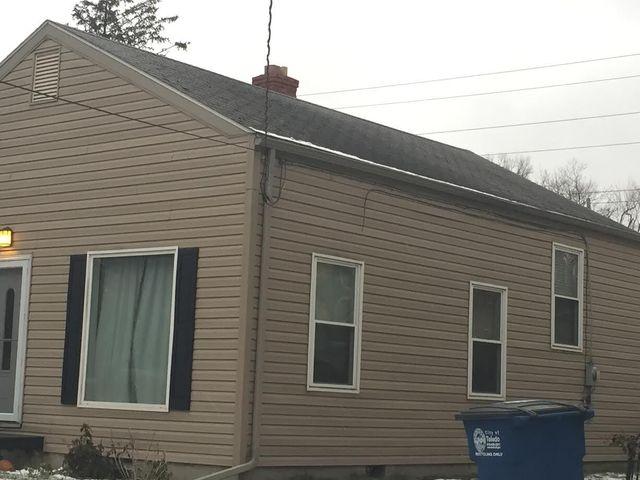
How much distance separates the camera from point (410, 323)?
1345 centimetres

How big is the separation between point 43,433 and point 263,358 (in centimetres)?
325

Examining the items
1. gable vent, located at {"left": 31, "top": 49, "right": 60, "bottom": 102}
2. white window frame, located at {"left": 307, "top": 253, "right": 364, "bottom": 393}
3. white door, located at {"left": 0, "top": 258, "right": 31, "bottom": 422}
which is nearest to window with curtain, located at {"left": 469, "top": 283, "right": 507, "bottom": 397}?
white window frame, located at {"left": 307, "top": 253, "right": 364, "bottom": 393}

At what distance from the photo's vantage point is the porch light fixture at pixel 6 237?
13.8 m

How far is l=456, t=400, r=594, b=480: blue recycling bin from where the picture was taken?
390 inches

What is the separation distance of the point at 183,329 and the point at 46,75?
4.11 meters

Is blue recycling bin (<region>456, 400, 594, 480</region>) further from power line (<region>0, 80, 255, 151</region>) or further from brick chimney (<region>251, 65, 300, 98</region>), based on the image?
brick chimney (<region>251, 65, 300, 98</region>)

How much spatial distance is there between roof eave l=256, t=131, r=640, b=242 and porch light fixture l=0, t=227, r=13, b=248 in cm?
405

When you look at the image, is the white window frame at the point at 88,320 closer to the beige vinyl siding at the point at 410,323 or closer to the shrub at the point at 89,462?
the shrub at the point at 89,462

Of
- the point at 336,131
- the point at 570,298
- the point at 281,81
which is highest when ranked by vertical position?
the point at 281,81

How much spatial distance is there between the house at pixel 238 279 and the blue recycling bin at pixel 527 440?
240cm

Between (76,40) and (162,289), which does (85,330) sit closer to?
(162,289)

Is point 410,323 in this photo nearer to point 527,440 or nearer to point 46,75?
point 527,440

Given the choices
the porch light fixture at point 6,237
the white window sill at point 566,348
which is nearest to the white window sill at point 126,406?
the porch light fixture at point 6,237

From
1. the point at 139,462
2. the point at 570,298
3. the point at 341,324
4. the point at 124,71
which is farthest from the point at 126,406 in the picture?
the point at 570,298
